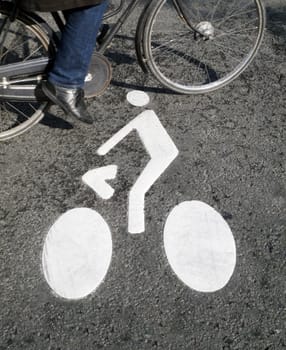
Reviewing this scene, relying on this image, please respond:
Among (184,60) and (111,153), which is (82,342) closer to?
(111,153)

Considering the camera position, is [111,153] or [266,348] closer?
[266,348]

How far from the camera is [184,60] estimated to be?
396 centimetres

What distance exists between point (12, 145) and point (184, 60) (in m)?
1.79

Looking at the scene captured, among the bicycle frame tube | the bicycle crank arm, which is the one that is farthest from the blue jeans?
the bicycle frame tube

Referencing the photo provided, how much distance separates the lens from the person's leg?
99.3 inches

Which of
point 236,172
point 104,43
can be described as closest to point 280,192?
point 236,172

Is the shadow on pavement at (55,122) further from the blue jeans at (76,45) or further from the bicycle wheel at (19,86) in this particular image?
the blue jeans at (76,45)

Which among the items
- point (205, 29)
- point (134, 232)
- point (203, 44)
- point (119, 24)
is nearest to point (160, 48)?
point (203, 44)

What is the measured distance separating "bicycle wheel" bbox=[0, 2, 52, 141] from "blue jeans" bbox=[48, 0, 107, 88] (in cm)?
22

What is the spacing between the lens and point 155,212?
111 inches

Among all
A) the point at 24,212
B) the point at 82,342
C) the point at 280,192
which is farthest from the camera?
the point at 280,192

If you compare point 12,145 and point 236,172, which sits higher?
point 12,145

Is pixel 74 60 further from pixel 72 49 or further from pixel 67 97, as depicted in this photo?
pixel 67 97

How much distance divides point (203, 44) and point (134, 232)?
2095mm
